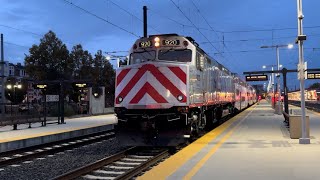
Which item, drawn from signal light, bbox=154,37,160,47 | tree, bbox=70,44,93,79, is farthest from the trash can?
tree, bbox=70,44,93,79

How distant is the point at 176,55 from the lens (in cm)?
1469

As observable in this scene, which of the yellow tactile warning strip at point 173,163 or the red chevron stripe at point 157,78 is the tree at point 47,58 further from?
the yellow tactile warning strip at point 173,163

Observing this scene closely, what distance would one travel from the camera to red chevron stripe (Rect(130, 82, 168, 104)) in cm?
1335

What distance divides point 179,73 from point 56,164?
4.59 metres

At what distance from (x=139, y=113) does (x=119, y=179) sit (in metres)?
4.45

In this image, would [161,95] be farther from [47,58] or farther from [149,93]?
[47,58]

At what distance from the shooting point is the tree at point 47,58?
46.5 metres

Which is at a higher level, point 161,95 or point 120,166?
point 161,95

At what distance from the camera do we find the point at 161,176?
8.40m

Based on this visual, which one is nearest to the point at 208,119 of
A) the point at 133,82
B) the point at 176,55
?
the point at 176,55

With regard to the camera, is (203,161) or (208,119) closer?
(203,161)

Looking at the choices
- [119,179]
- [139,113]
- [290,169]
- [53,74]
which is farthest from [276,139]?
[53,74]

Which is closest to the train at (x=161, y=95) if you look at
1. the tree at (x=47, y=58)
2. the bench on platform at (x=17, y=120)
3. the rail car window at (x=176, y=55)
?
the rail car window at (x=176, y=55)

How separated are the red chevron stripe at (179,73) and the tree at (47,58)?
35.0 meters
